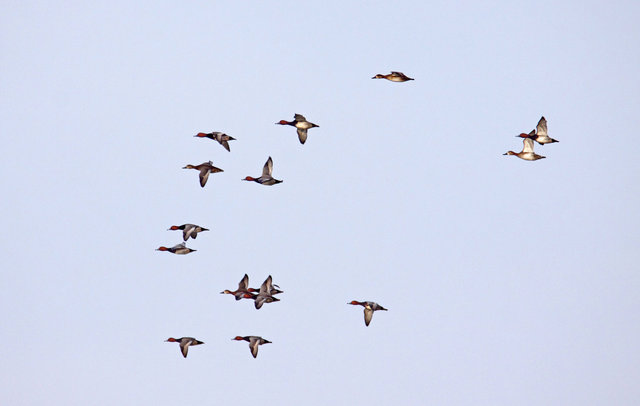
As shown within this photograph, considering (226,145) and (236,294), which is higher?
(226,145)

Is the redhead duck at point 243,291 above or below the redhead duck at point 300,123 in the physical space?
below

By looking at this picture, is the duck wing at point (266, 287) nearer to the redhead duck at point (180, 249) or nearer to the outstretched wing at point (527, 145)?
the redhead duck at point (180, 249)

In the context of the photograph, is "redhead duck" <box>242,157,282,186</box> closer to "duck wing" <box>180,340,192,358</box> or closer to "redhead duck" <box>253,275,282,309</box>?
"redhead duck" <box>253,275,282,309</box>

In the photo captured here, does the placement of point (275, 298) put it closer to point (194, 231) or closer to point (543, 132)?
point (194, 231)

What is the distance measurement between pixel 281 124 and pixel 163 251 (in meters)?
11.9

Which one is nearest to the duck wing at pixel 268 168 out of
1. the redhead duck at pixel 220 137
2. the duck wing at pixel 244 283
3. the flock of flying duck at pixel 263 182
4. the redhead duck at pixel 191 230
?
the flock of flying duck at pixel 263 182

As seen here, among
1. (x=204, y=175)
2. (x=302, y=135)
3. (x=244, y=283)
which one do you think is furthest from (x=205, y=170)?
(x=244, y=283)

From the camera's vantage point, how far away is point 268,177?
3802 inches

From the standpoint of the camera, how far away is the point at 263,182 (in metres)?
96.4

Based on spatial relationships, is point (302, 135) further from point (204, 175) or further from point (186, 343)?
point (186, 343)

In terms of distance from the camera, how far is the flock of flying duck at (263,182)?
305 ft

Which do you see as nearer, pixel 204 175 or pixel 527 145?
pixel 527 145

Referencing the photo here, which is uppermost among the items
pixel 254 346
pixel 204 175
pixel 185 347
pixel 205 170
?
pixel 205 170

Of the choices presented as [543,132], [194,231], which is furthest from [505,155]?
[194,231]
